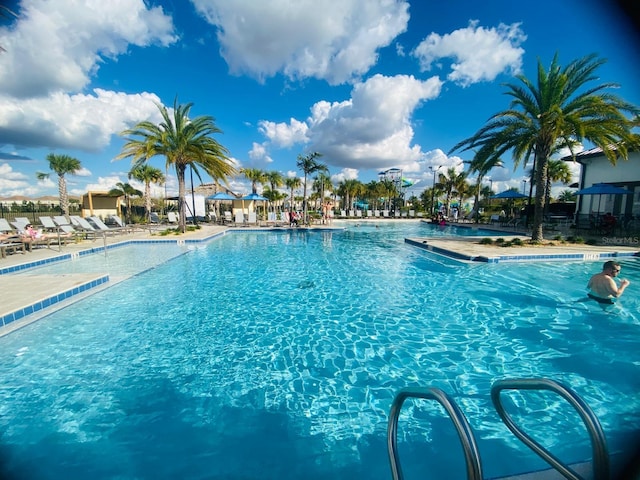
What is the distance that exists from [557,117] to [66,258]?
710 inches

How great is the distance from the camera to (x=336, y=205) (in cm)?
6494

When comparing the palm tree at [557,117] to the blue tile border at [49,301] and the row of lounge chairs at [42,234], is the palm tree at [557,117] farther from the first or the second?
the row of lounge chairs at [42,234]

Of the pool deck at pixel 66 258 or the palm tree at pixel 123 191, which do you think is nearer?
the pool deck at pixel 66 258

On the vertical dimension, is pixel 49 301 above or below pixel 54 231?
below

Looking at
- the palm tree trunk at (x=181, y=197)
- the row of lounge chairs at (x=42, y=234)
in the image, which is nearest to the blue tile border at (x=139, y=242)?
the row of lounge chairs at (x=42, y=234)

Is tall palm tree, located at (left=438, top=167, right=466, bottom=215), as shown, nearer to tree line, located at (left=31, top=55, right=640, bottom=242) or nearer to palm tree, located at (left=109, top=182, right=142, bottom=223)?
tree line, located at (left=31, top=55, right=640, bottom=242)

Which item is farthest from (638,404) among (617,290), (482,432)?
(617,290)

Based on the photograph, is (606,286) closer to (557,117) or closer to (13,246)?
(557,117)

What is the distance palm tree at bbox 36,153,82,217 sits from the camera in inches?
1104

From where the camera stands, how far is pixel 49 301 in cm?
559

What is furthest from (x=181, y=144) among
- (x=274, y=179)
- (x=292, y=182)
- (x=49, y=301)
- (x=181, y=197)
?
(x=292, y=182)

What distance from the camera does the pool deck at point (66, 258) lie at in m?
5.21

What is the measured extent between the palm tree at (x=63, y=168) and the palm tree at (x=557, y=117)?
A: 34417 millimetres

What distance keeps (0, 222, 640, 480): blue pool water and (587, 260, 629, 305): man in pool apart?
298mm
